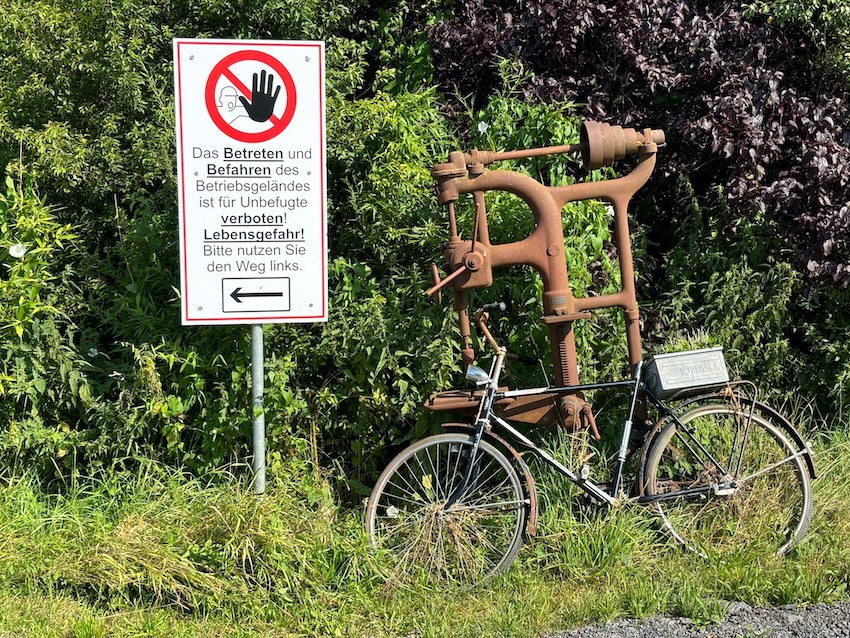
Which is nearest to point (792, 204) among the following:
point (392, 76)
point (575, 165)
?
point (575, 165)

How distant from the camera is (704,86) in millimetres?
5395

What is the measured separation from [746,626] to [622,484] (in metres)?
0.93

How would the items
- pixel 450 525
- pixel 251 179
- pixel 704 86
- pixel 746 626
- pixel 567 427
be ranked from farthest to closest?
pixel 704 86, pixel 567 427, pixel 450 525, pixel 251 179, pixel 746 626

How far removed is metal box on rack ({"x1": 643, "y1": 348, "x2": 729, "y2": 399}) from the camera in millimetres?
4238

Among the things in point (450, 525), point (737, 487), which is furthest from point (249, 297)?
point (737, 487)

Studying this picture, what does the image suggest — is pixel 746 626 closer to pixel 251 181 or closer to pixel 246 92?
pixel 251 181

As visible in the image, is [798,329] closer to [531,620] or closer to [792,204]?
[792,204]

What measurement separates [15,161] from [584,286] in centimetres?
328

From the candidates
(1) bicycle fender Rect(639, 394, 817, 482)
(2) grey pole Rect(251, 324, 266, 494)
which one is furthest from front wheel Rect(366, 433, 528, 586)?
(1) bicycle fender Rect(639, 394, 817, 482)

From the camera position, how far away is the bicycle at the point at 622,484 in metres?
4.18

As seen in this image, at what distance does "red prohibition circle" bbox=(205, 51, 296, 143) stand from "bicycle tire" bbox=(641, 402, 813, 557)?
2330mm

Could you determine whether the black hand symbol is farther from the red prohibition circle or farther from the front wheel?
the front wheel

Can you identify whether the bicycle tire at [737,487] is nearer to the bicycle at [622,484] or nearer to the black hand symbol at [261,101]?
the bicycle at [622,484]

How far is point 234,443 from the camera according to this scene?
4.66 m
